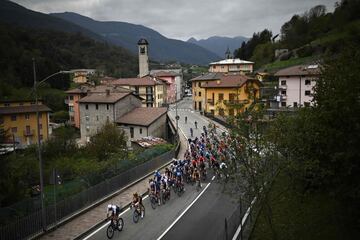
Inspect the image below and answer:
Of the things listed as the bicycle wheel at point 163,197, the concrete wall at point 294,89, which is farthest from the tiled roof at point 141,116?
the bicycle wheel at point 163,197

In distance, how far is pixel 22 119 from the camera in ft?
202

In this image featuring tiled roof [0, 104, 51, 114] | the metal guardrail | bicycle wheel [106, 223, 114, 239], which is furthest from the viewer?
tiled roof [0, 104, 51, 114]

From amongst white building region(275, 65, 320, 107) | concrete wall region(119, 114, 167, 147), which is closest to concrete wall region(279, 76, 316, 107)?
white building region(275, 65, 320, 107)

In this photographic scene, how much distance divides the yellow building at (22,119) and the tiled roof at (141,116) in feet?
53.9

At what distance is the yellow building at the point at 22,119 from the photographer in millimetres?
60094

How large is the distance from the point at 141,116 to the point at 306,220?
1434 inches

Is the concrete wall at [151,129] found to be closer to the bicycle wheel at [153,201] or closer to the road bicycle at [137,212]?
the bicycle wheel at [153,201]

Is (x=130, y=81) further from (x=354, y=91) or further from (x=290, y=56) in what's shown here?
(x=354, y=91)

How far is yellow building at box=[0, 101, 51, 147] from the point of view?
60094mm

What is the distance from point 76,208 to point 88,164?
1176 centimetres

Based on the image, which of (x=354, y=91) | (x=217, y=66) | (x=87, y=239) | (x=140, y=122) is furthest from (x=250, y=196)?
(x=217, y=66)

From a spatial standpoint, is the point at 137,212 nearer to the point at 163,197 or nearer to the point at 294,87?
the point at 163,197

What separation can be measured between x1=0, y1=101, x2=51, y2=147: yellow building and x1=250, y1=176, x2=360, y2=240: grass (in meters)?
49.2

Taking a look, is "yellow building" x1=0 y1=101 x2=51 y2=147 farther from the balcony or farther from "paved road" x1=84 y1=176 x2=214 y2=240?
"paved road" x1=84 y1=176 x2=214 y2=240
